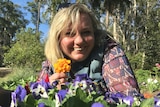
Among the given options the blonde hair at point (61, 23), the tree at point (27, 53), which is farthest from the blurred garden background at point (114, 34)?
the blonde hair at point (61, 23)

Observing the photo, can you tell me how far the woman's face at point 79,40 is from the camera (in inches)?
85.7

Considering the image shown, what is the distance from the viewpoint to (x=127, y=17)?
1651 inches

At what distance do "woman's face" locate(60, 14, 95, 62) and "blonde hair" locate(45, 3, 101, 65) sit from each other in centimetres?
3

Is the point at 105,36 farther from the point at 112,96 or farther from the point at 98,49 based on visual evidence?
the point at 112,96

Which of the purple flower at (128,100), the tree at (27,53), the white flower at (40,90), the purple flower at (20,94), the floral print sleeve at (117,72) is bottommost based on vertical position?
the tree at (27,53)

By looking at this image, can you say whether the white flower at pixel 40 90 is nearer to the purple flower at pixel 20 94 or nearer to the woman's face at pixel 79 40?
the purple flower at pixel 20 94

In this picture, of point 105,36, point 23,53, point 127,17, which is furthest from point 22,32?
point 105,36

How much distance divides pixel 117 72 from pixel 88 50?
0.78 ft

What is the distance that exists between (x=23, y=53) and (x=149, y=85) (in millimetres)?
15862

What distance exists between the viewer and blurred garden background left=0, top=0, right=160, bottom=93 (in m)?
17.1

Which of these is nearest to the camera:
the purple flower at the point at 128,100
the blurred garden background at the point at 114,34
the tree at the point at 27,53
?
the purple flower at the point at 128,100

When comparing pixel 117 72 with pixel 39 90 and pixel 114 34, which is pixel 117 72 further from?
pixel 114 34

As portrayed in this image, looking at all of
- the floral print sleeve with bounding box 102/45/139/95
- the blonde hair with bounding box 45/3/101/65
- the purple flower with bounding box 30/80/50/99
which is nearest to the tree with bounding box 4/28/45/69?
the blonde hair with bounding box 45/3/101/65

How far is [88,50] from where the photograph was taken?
7.39ft
